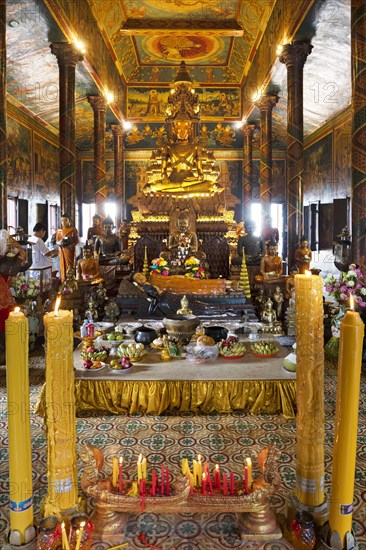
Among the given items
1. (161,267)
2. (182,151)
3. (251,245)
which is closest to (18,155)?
(182,151)

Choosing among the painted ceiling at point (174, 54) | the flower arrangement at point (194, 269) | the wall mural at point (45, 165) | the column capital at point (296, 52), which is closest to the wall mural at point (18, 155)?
the wall mural at point (45, 165)

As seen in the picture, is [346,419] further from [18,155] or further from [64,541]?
[18,155]

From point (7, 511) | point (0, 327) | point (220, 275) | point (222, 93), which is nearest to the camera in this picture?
point (7, 511)

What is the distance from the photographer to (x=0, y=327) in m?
5.02

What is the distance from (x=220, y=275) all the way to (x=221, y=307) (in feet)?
13.0

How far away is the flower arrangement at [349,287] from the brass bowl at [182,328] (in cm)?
176

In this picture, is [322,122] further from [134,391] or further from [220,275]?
[134,391]

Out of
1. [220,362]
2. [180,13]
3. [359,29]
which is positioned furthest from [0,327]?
[180,13]

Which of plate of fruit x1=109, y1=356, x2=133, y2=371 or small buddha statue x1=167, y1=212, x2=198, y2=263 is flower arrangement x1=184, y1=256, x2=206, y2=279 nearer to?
small buddha statue x1=167, y1=212, x2=198, y2=263

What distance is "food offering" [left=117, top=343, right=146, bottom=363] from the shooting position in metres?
4.05

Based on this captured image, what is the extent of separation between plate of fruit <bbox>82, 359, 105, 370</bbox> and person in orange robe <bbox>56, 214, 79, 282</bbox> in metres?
5.21

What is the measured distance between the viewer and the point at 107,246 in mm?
10719

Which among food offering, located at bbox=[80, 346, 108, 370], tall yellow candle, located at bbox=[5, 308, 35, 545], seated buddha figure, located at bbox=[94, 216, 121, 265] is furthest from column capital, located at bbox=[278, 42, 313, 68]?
tall yellow candle, located at bbox=[5, 308, 35, 545]

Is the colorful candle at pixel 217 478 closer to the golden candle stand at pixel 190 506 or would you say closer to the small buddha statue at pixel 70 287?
the golden candle stand at pixel 190 506
